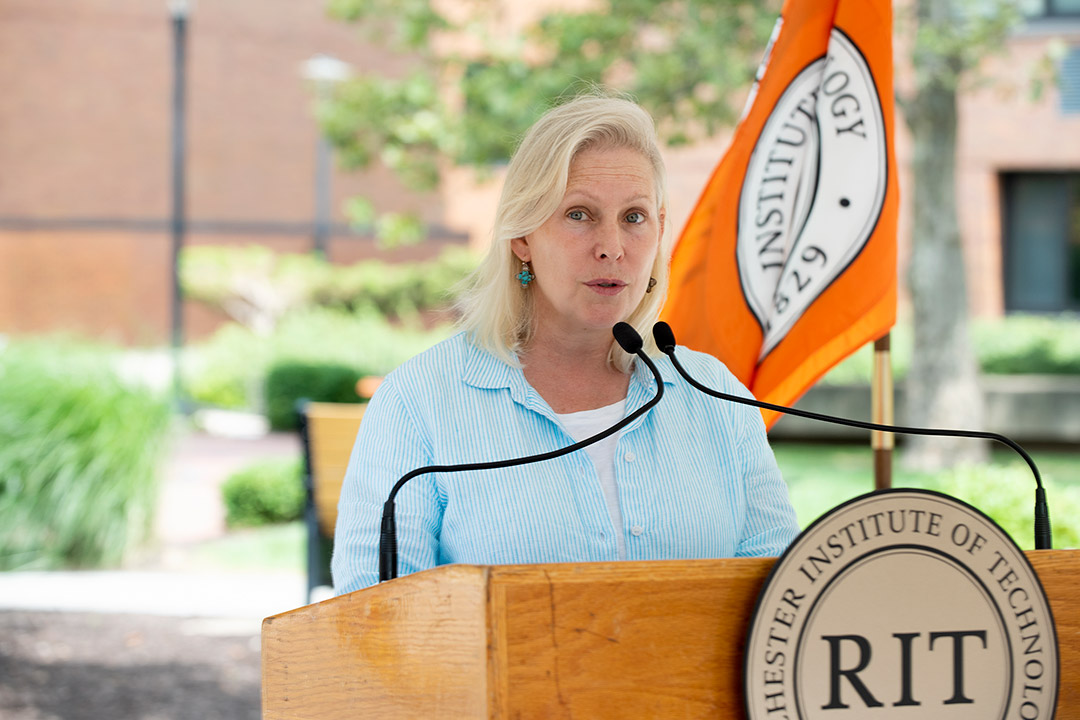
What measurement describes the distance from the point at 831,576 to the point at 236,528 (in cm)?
787

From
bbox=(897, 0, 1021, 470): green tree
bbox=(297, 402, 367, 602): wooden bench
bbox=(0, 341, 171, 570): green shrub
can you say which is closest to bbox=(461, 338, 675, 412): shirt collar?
bbox=(297, 402, 367, 602): wooden bench

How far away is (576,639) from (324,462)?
4.44 m

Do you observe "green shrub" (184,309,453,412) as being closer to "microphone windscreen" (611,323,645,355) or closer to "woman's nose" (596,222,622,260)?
"woman's nose" (596,222,622,260)

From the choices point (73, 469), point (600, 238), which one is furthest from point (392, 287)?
point (600, 238)

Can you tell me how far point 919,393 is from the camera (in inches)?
433

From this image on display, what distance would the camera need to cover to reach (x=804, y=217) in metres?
2.99

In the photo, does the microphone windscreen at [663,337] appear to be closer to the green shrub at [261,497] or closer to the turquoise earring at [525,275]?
the turquoise earring at [525,275]

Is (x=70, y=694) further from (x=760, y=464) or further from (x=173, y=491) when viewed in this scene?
(x=173, y=491)

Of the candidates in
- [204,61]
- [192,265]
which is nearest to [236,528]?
[192,265]

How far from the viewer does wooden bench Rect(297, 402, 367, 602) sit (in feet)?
17.6

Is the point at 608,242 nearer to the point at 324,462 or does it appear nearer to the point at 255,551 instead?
the point at 324,462

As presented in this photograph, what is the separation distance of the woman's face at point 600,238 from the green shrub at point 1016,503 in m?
2.28

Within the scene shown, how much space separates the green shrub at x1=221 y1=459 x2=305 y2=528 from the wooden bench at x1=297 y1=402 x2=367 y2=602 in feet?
10.5

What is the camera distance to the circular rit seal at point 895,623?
1.22m
